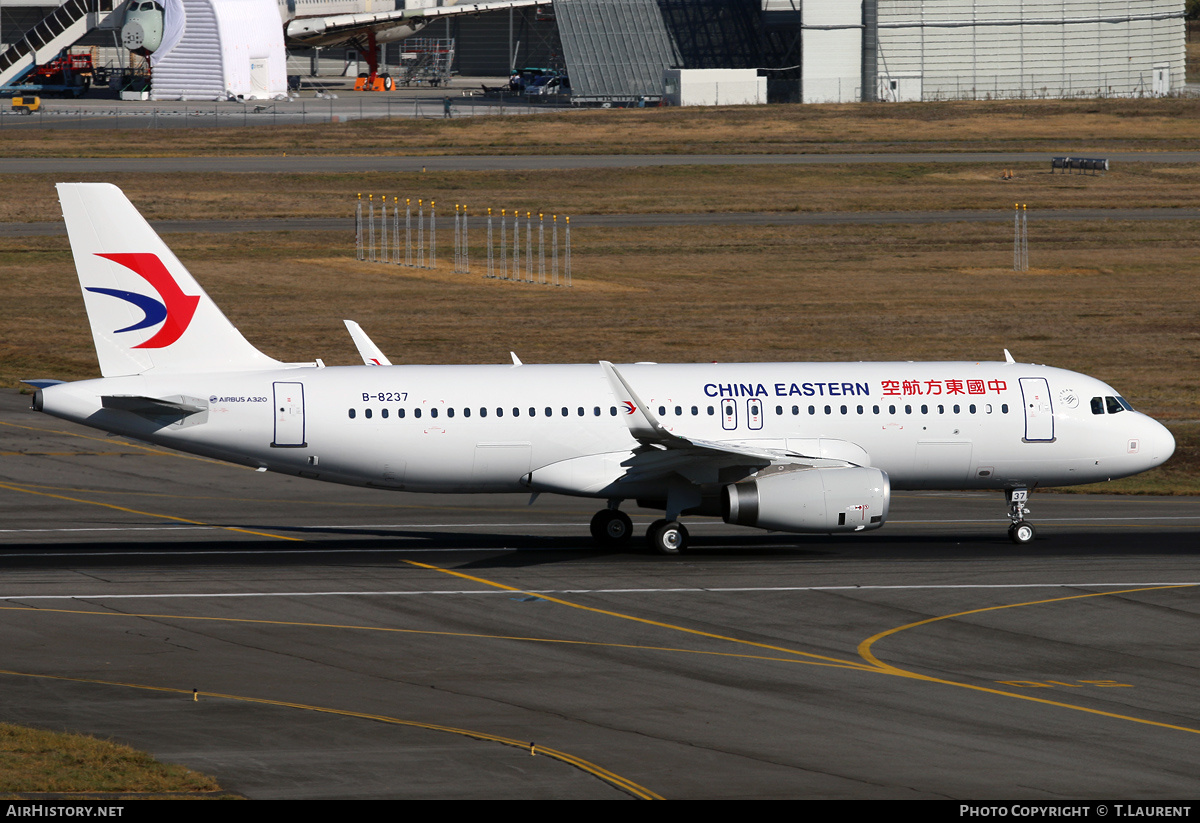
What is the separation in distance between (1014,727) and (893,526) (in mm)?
19420

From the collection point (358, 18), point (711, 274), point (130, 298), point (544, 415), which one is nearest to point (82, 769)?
point (544, 415)

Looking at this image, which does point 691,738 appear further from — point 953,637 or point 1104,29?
point 1104,29

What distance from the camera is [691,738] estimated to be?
22.1 m

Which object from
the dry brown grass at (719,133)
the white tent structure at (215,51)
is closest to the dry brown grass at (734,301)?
the dry brown grass at (719,133)

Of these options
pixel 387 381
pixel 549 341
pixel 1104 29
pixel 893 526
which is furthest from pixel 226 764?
pixel 1104 29

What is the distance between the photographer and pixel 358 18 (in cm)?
17925

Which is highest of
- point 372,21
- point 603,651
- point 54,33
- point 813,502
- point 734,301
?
point 372,21

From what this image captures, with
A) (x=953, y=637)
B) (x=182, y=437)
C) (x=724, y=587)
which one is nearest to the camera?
(x=953, y=637)

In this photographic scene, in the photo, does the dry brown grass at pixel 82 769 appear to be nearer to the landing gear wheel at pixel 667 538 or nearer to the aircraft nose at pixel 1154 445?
the landing gear wheel at pixel 667 538

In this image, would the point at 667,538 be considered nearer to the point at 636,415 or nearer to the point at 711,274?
the point at 636,415

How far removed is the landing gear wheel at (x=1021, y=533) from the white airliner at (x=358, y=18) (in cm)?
13354

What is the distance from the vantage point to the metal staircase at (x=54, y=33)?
531 feet

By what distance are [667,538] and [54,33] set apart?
478 feet

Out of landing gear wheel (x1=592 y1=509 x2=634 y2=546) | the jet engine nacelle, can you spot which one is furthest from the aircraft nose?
landing gear wheel (x1=592 y1=509 x2=634 y2=546)
